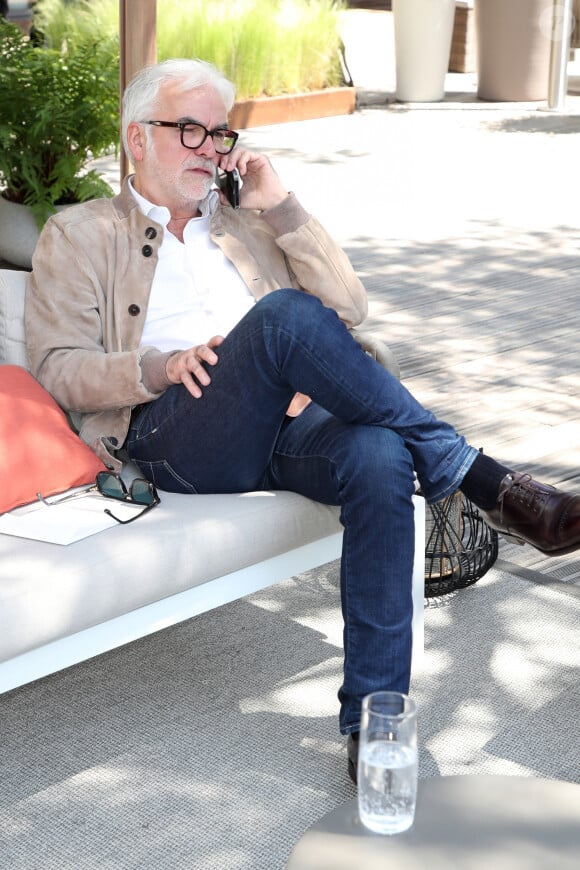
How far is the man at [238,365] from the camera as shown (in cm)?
261

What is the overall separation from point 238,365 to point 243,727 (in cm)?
79

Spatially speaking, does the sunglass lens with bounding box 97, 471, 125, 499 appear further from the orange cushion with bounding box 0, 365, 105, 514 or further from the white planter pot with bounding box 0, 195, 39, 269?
the white planter pot with bounding box 0, 195, 39, 269

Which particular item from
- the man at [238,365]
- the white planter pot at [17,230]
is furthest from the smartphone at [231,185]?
the white planter pot at [17,230]

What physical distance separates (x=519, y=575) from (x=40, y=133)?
353cm

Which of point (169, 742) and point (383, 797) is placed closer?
point (383, 797)

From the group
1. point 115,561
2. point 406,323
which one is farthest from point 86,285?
point 406,323

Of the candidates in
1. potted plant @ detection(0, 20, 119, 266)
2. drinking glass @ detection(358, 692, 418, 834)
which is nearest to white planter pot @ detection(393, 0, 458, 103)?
potted plant @ detection(0, 20, 119, 266)

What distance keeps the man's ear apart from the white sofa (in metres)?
0.90

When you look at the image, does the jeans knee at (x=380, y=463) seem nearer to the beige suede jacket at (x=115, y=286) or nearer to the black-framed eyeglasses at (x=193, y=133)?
the beige suede jacket at (x=115, y=286)

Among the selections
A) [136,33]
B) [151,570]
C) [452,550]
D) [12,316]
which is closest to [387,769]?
[151,570]

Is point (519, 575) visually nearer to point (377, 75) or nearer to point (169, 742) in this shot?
point (169, 742)

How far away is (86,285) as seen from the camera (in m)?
3.05

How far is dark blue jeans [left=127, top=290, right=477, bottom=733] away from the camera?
8.45ft

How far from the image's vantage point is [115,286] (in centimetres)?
309
